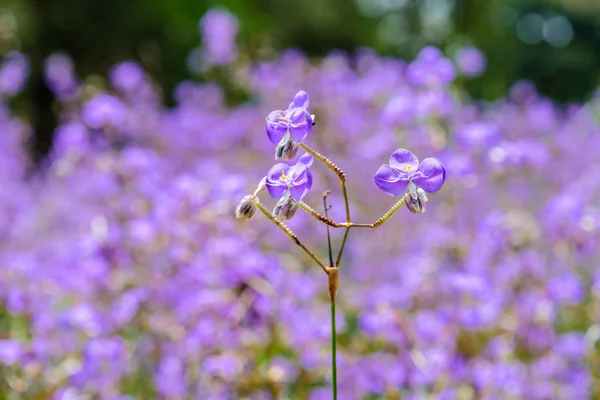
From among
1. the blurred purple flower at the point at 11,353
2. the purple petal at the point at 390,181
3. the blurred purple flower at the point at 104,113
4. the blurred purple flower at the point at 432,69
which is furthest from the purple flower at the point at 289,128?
the blurred purple flower at the point at 104,113

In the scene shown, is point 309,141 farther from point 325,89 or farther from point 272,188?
point 272,188

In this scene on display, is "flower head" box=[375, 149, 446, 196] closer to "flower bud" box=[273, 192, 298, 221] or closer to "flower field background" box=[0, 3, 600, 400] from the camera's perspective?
"flower bud" box=[273, 192, 298, 221]

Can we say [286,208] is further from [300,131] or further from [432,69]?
[432,69]

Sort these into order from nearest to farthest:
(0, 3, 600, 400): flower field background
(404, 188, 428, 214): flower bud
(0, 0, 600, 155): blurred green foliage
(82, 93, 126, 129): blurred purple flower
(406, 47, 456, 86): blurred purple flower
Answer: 1. (404, 188, 428, 214): flower bud
2. (0, 3, 600, 400): flower field background
3. (406, 47, 456, 86): blurred purple flower
4. (82, 93, 126, 129): blurred purple flower
5. (0, 0, 600, 155): blurred green foliage

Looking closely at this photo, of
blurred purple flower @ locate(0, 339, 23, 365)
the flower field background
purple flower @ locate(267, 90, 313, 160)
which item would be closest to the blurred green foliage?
the flower field background

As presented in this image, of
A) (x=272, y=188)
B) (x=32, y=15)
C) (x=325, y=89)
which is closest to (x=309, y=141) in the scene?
(x=325, y=89)

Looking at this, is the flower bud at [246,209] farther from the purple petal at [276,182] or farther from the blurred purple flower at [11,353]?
the blurred purple flower at [11,353]
